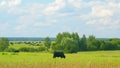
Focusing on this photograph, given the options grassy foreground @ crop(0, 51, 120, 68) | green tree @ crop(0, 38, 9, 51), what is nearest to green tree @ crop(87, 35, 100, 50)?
green tree @ crop(0, 38, 9, 51)

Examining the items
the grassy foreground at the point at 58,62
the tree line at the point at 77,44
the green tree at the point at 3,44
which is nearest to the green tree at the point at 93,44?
the tree line at the point at 77,44

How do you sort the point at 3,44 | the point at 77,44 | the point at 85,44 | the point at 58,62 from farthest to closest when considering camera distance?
the point at 3,44 < the point at 85,44 < the point at 77,44 < the point at 58,62

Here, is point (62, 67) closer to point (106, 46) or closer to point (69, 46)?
point (69, 46)

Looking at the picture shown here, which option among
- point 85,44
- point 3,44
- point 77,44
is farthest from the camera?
point 3,44

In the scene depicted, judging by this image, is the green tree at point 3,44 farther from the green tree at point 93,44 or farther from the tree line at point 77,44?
the green tree at point 93,44

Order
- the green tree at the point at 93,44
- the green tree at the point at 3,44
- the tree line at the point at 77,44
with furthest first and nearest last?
1. the green tree at the point at 3,44
2. the green tree at the point at 93,44
3. the tree line at the point at 77,44

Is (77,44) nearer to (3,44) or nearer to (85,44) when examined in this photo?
(85,44)

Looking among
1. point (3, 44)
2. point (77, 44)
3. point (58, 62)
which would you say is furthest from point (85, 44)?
point (58, 62)

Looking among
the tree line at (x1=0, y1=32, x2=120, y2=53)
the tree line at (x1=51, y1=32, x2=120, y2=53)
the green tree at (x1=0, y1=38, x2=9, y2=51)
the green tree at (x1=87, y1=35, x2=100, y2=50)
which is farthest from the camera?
the green tree at (x1=0, y1=38, x2=9, y2=51)

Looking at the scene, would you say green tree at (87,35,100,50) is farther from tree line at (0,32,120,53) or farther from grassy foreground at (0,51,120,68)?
grassy foreground at (0,51,120,68)

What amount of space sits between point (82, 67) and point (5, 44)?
10316cm

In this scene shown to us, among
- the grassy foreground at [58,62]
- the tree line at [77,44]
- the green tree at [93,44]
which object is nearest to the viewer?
the grassy foreground at [58,62]

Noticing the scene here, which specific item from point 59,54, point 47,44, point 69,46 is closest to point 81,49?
point 69,46

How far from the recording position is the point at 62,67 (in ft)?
47.0
